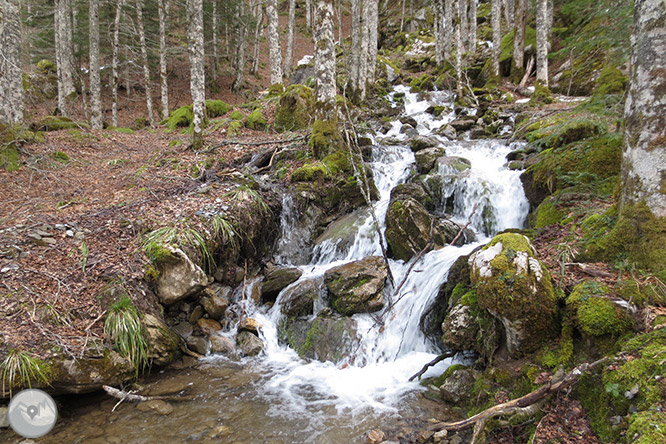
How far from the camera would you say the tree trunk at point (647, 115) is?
3264 mm

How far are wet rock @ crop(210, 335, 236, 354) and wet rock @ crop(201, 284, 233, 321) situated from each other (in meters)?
0.47

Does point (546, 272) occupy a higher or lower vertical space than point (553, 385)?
higher

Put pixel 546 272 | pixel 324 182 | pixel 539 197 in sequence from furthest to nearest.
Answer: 1. pixel 324 182
2. pixel 539 197
3. pixel 546 272

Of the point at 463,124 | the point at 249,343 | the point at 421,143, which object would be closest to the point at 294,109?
the point at 421,143

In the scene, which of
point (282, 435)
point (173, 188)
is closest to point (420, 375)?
point (282, 435)

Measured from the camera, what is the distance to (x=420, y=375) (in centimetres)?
458

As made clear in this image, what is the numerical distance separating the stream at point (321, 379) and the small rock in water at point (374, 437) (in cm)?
10

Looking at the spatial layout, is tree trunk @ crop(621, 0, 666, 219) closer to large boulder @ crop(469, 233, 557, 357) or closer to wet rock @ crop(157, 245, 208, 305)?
large boulder @ crop(469, 233, 557, 357)

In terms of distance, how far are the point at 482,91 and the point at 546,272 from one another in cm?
1457

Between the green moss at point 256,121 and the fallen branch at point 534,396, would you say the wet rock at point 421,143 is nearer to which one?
the green moss at point 256,121

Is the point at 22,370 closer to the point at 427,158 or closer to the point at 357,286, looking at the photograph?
the point at 357,286

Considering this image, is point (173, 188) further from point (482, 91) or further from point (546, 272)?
point (482, 91)

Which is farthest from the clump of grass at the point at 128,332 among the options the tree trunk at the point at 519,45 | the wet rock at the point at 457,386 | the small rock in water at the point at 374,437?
the tree trunk at the point at 519,45

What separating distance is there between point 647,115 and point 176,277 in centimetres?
656
